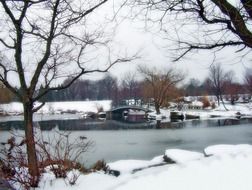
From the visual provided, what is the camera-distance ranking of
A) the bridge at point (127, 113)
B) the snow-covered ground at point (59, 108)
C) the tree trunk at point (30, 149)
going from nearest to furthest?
the tree trunk at point (30, 149) < the snow-covered ground at point (59, 108) < the bridge at point (127, 113)

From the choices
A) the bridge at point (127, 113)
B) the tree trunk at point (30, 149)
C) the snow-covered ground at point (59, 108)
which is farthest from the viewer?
the bridge at point (127, 113)

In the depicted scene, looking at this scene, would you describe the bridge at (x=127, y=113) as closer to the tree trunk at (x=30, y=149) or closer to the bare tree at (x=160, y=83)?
the bare tree at (x=160, y=83)

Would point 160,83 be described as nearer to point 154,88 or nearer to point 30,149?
point 154,88

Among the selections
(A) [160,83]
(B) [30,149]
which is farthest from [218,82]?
(B) [30,149]

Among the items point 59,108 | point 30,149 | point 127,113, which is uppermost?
point 59,108

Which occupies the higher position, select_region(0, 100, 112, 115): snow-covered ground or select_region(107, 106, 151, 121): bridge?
select_region(0, 100, 112, 115): snow-covered ground

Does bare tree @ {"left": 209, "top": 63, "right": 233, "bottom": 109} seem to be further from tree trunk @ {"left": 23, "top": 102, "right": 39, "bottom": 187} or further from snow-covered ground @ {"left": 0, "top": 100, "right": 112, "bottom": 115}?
tree trunk @ {"left": 23, "top": 102, "right": 39, "bottom": 187}

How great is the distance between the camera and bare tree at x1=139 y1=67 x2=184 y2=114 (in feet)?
198

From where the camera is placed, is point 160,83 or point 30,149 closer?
point 30,149

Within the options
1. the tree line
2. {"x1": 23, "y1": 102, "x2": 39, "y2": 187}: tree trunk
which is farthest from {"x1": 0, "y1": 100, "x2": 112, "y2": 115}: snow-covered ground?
{"x1": 23, "y1": 102, "x2": 39, "y2": 187}: tree trunk

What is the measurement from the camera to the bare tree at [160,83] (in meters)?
60.3

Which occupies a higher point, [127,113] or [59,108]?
[59,108]

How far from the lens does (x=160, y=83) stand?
6075 centimetres

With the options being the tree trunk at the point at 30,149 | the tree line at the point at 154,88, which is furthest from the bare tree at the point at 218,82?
the tree trunk at the point at 30,149
